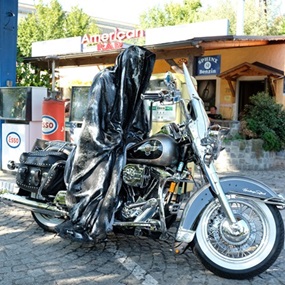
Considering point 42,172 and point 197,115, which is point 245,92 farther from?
point 197,115

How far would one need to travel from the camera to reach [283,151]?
10.5m

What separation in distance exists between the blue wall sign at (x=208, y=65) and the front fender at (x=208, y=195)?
1049cm

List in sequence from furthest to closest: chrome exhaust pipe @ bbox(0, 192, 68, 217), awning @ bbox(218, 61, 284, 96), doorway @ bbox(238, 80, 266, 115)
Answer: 1. doorway @ bbox(238, 80, 266, 115)
2. awning @ bbox(218, 61, 284, 96)
3. chrome exhaust pipe @ bbox(0, 192, 68, 217)

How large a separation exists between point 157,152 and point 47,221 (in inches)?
67.8

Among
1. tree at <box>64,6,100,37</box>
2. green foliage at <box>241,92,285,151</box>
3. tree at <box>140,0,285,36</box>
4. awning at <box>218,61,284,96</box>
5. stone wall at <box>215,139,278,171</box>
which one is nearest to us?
stone wall at <box>215,139,278,171</box>

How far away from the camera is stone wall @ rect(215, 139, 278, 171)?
9.40m

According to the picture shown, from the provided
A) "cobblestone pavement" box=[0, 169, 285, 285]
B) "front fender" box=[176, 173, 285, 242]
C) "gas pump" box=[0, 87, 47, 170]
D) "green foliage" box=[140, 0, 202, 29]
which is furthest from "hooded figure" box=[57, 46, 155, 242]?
"green foliage" box=[140, 0, 202, 29]

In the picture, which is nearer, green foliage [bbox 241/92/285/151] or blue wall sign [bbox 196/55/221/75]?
green foliage [bbox 241/92/285/151]

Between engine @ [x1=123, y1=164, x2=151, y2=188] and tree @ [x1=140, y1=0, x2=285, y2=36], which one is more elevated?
tree @ [x1=140, y1=0, x2=285, y2=36]

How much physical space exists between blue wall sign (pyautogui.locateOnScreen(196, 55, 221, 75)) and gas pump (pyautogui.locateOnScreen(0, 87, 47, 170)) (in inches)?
282

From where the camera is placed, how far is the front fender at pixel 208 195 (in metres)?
3.21

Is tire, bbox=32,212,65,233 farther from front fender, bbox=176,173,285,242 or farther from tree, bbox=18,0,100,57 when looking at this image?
tree, bbox=18,0,100,57

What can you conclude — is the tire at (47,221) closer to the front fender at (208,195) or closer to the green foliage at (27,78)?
the front fender at (208,195)

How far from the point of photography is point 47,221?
173 inches
